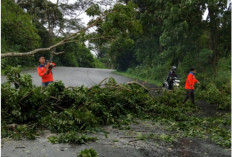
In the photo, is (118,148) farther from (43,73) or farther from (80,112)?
(43,73)

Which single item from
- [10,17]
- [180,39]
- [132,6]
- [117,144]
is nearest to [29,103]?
[117,144]

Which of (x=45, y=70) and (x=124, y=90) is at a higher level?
(x=45, y=70)

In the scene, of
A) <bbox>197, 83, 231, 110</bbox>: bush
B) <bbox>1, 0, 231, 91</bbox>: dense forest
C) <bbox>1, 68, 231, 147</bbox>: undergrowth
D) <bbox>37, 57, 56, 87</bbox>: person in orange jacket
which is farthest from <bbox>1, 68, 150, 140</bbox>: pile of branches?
<bbox>197, 83, 231, 110</bbox>: bush

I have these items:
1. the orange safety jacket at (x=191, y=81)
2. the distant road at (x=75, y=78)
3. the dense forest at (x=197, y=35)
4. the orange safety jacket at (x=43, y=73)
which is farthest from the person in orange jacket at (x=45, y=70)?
the distant road at (x=75, y=78)

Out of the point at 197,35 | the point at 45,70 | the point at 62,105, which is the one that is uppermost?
the point at 197,35

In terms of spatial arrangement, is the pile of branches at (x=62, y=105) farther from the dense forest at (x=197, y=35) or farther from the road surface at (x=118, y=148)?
the dense forest at (x=197, y=35)

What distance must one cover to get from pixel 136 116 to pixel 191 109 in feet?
9.47

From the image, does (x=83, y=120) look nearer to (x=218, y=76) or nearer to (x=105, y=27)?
(x=105, y=27)

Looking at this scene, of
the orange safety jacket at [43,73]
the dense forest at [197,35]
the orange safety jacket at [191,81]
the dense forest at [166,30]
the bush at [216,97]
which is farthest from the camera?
the dense forest at [197,35]

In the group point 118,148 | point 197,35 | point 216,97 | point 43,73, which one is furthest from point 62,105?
point 197,35

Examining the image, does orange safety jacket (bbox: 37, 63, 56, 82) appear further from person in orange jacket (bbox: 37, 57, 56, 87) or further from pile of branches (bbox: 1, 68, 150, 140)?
pile of branches (bbox: 1, 68, 150, 140)

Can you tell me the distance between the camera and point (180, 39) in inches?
679

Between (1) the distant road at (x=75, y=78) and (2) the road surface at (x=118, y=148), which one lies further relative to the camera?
(1) the distant road at (x=75, y=78)

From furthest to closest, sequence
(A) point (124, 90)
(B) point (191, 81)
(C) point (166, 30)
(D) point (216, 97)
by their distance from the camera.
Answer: (C) point (166, 30), (D) point (216, 97), (B) point (191, 81), (A) point (124, 90)
